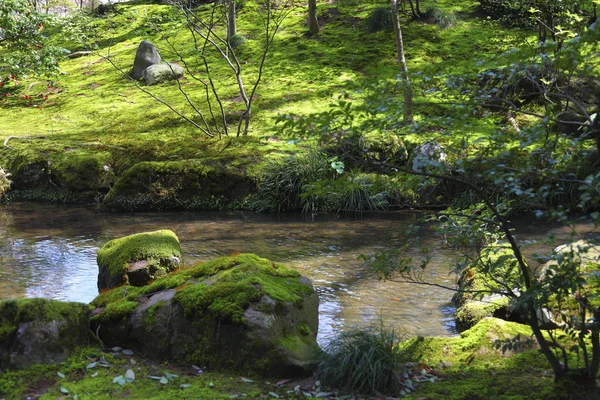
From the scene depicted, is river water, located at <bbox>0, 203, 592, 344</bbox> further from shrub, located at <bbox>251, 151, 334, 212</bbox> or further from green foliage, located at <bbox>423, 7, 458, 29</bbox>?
green foliage, located at <bbox>423, 7, 458, 29</bbox>

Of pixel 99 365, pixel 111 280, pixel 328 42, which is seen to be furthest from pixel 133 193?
pixel 328 42

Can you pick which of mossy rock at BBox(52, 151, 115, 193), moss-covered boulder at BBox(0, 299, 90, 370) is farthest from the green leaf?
mossy rock at BBox(52, 151, 115, 193)

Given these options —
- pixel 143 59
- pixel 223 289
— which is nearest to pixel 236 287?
pixel 223 289

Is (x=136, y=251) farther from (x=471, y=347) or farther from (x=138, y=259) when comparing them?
(x=471, y=347)

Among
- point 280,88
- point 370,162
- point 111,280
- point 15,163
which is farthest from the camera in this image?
point 280,88

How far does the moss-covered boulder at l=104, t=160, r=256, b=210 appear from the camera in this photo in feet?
45.9

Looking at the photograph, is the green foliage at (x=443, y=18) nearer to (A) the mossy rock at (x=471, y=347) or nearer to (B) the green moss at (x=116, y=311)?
(A) the mossy rock at (x=471, y=347)

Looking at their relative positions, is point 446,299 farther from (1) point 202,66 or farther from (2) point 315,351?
(1) point 202,66

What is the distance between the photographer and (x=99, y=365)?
4484 mm

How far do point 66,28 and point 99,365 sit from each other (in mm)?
11834

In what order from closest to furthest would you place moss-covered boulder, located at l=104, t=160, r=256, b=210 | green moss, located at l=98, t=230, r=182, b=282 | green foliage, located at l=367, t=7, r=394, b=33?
green moss, located at l=98, t=230, r=182, b=282 → moss-covered boulder, located at l=104, t=160, r=256, b=210 → green foliage, located at l=367, t=7, r=394, b=33

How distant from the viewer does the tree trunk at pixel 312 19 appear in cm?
2348

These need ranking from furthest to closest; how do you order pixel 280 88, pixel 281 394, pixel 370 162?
pixel 280 88, pixel 281 394, pixel 370 162

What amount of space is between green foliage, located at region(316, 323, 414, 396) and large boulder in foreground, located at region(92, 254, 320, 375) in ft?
0.77
